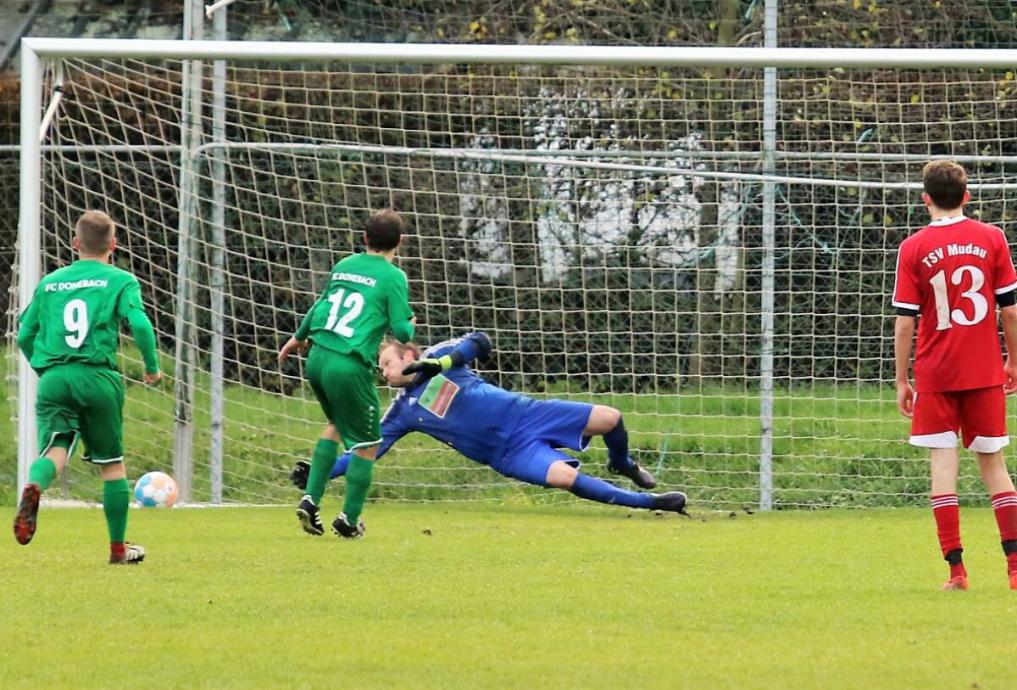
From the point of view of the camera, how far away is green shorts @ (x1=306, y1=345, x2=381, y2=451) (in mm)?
8273

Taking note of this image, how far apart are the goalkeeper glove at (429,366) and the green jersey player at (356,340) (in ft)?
0.64

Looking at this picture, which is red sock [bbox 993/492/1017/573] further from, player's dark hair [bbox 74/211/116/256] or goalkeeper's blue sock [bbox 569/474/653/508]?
player's dark hair [bbox 74/211/116/256]

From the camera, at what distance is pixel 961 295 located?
20.8ft

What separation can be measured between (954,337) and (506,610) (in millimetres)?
1991

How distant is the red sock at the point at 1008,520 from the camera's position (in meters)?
6.38

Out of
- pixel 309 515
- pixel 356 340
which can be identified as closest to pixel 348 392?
pixel 356 340

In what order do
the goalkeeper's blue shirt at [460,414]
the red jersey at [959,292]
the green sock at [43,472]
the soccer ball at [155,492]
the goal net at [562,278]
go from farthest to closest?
the goal net at [562,278]
the soccer ball at [155,492]
the goalkeeper's blue shirt at [460,414]
the green sock at [43,472]
the red jersey at [959,292]

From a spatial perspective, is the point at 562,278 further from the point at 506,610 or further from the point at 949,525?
the point at 506,610

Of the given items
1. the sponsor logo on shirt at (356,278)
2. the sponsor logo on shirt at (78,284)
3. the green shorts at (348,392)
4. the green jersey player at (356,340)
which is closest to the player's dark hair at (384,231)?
the green jersey player at (356,340)

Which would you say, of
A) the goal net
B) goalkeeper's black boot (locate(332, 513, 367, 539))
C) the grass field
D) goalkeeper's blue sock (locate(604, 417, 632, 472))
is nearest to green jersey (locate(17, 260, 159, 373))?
the grass field

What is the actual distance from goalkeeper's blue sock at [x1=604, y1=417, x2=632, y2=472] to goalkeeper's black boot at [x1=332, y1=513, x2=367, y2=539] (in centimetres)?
199

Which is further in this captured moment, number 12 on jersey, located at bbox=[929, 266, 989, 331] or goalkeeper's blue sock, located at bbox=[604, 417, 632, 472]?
goalkeeper's blue sock, located at bbox=[604, 417, 632, 472]

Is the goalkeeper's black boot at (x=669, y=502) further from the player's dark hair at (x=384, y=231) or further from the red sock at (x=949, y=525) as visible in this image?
the red sock at (x=949, y=525)

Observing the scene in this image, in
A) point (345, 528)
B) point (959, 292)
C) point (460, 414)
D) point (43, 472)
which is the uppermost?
point (959, 292)
